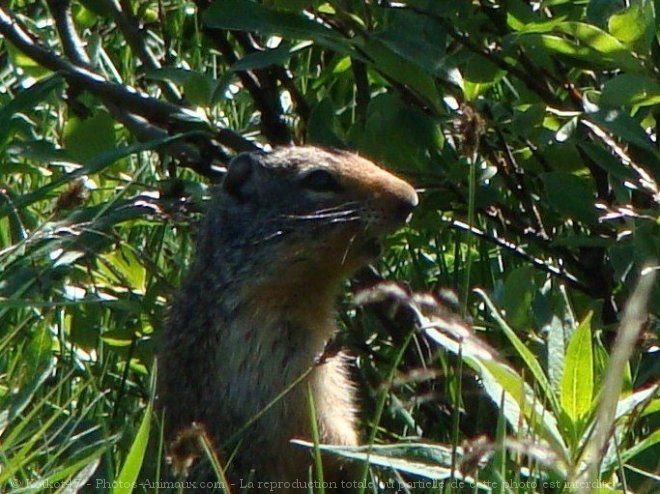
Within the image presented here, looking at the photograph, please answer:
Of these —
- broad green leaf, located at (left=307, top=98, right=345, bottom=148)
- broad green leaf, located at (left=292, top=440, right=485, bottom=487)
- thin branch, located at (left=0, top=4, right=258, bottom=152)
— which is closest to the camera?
broad green leaf, located at (left=292, top=440, right=485, bottom=487)

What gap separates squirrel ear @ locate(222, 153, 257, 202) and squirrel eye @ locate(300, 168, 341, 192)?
0.42 feet

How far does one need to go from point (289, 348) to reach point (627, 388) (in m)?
0.92

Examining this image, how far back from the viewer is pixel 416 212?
3.11 meters

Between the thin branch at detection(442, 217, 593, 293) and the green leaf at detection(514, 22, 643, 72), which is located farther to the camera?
the thin branch at detection(442, 217, 593, 293)

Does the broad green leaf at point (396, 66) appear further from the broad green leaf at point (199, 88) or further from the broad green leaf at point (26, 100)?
Result: the broad green leaf at point (26, 100)

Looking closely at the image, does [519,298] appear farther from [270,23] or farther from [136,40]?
[136,40]

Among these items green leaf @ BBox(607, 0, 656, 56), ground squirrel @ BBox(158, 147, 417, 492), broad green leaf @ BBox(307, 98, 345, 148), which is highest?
green leaf @ BBox(607, 0, 656, 56)

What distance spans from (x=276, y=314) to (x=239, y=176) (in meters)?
0.35

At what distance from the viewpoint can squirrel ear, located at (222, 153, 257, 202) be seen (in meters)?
3.16

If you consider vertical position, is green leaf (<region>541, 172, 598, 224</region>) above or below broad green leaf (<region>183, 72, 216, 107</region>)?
below

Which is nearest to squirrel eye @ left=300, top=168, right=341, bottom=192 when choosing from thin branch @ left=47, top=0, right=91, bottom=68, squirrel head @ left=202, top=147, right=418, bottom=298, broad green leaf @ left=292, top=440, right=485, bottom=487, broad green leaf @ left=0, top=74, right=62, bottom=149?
squirrel head @ left=202, top=147, right=418, bottom=298

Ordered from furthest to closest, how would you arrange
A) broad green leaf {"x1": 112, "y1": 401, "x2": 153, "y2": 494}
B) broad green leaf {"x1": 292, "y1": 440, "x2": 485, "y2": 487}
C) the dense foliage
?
the dense foliage, broad green leaf {"x1": 292, "y1": 440, "x2": 485, "y2": 487}, broad green leaf {"x1": 112, "y1": 401, "x2": 153, "y2": 494}

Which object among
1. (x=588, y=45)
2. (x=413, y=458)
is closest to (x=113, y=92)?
(x=588, y=45)

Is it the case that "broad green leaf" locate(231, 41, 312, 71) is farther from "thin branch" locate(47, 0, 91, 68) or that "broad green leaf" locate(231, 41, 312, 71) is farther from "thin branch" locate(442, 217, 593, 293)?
"thin branch" locate(47, 0, 91, 68)
